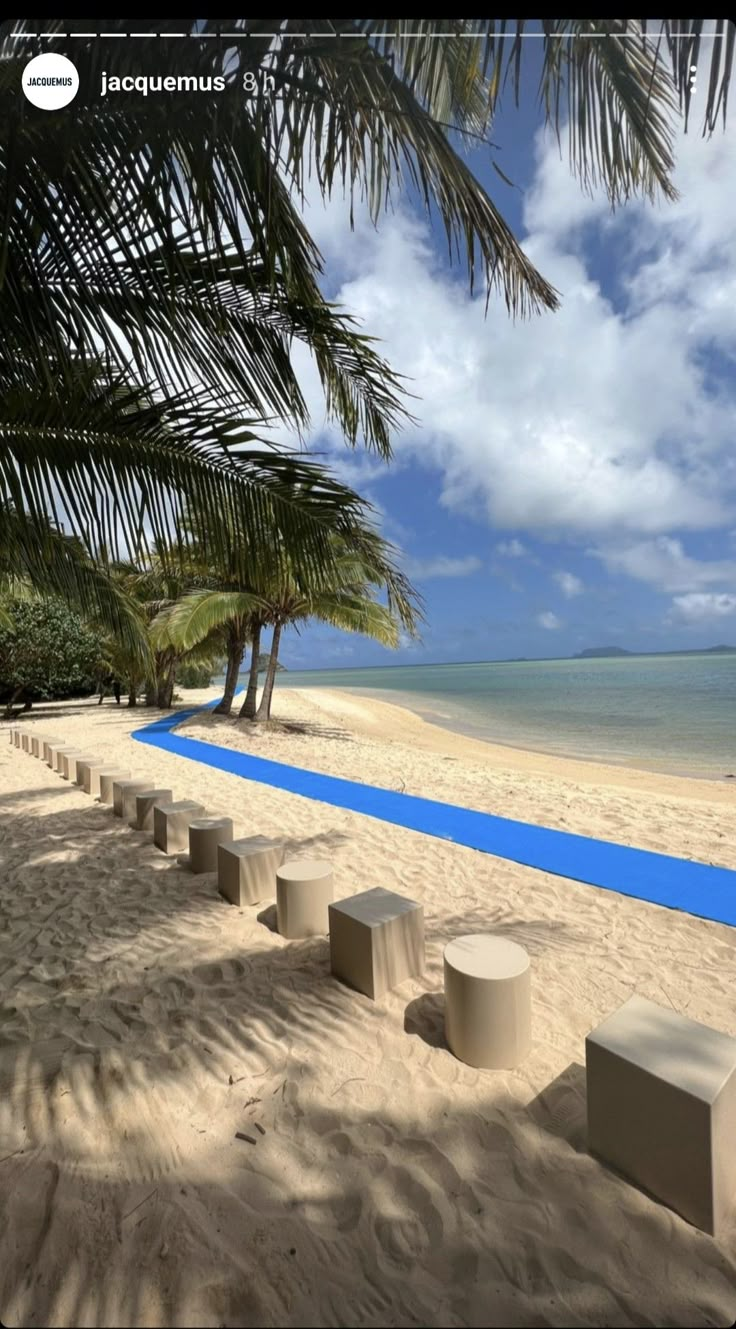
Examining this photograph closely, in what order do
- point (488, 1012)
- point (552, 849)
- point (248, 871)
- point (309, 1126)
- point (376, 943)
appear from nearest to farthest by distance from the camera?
1. point (309, 1126)
2. point (488, 1012)
3. point (376, 943)
4. point (248, 871)
5. point (552, 849)

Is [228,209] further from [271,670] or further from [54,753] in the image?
[271,670]

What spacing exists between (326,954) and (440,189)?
325 cm

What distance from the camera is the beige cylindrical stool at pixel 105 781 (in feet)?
19.1

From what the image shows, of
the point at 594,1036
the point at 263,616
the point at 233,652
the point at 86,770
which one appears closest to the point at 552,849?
the point at 594,1036

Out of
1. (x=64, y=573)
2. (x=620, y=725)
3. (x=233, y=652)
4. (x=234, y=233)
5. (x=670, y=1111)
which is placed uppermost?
(x=234, y=233)

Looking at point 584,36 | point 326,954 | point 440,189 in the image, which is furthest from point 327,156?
point 326,954

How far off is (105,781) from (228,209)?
18.1 feet

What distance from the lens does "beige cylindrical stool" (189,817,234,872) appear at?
3.82 m

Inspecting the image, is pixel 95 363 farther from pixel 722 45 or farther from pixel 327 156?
pixel 722 45

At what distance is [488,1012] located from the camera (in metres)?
1.92

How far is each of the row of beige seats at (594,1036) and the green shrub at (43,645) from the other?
13106mm
